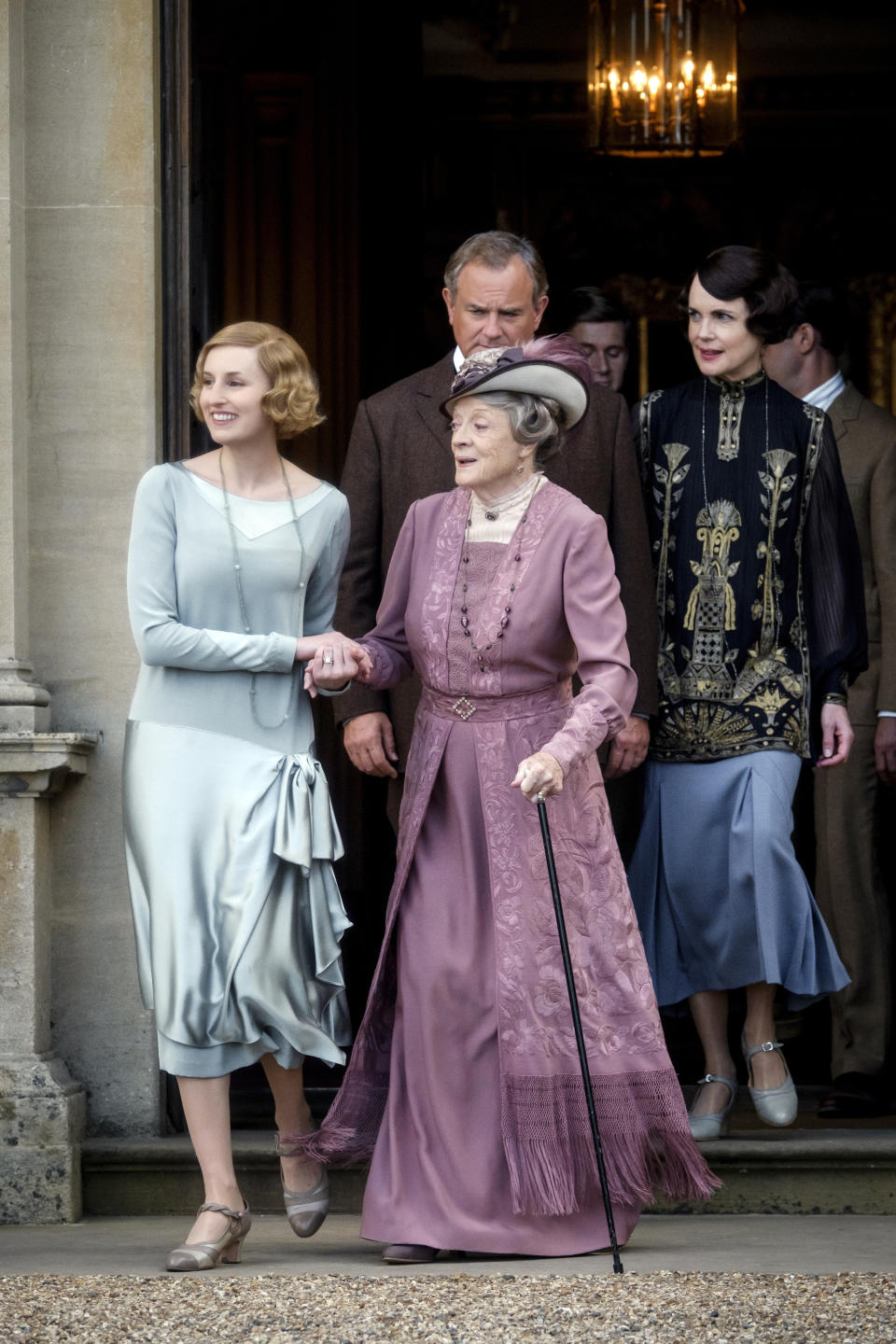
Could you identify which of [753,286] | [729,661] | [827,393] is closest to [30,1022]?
[729,661]

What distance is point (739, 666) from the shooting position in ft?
17.1

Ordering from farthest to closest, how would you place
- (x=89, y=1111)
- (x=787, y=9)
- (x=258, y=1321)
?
(x=787, y=9), (x=89, y=1111), (x=258, y=1321)

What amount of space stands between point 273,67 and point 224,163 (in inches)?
18.0

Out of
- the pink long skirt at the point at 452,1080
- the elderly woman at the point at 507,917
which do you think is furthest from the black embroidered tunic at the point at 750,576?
the pink long skirt at the point at 452,1080

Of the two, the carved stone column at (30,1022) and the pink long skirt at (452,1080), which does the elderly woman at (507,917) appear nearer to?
the pink long skirt at (452,1080)

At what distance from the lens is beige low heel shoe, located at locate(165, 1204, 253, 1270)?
14.3 feet

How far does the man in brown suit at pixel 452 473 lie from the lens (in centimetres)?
507

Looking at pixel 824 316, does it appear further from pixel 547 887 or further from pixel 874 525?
pixel 547 887

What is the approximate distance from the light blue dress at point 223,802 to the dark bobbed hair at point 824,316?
2120 mm

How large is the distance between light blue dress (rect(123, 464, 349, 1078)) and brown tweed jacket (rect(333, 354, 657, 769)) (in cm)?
48

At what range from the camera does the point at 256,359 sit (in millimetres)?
4645

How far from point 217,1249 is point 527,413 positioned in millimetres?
1872

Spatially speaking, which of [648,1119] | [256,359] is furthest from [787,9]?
[648,1119]

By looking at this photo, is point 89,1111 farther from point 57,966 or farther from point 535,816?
point 535,816
